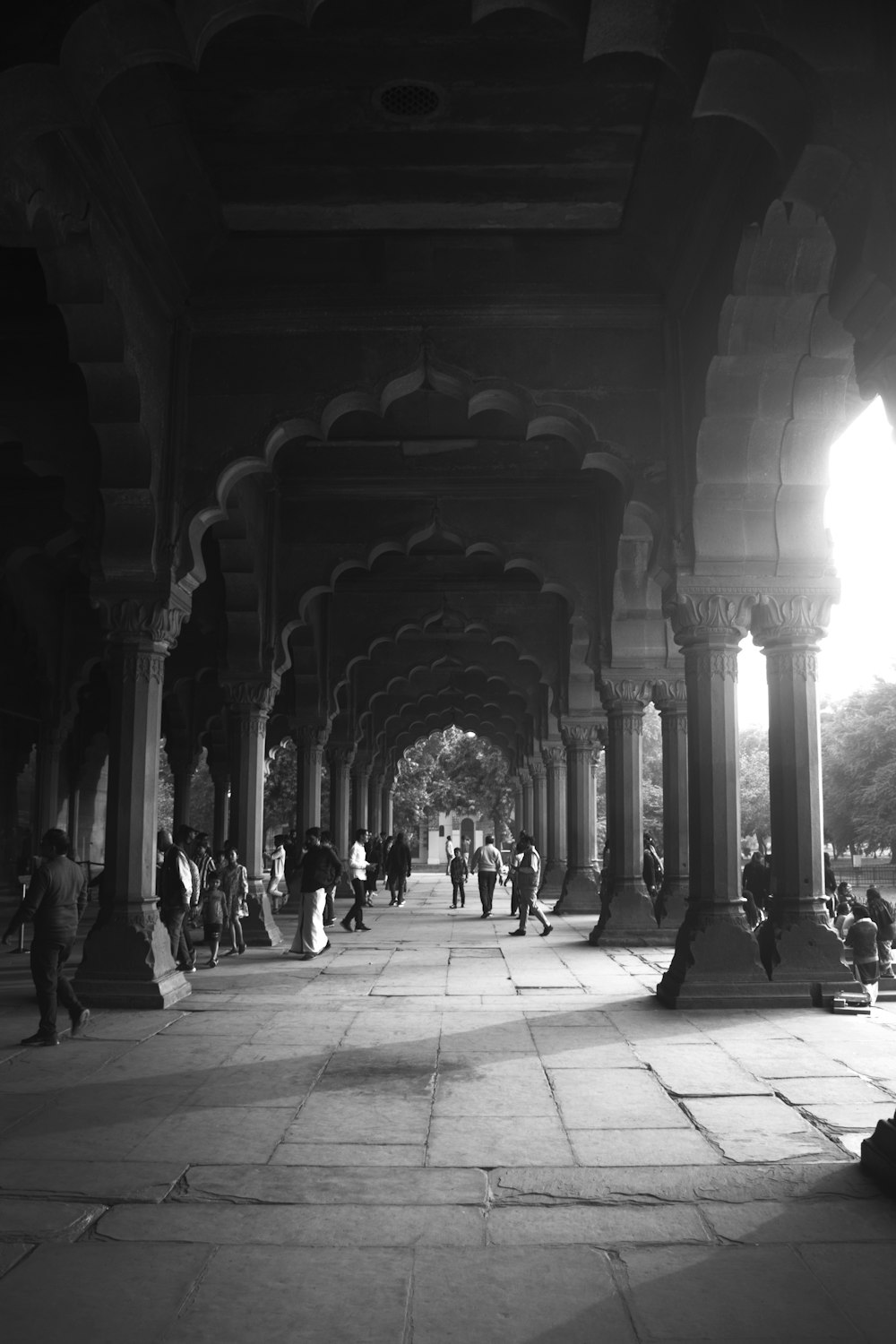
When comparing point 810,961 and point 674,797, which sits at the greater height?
point 674,797

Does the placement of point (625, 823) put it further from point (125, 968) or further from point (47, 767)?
point (47, 767)

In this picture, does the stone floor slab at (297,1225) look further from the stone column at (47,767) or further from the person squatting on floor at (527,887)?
the stone column at (47,767)

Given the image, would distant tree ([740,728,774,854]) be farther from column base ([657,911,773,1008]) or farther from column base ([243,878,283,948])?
column base ([657,911,773,1008])

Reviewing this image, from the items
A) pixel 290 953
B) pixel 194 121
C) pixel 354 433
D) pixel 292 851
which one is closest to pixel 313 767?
pixel 292 851

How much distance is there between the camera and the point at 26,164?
6832 mm

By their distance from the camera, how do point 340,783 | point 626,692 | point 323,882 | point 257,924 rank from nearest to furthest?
point 323,882 < point 257,924 < point 626,692 < point 340,783

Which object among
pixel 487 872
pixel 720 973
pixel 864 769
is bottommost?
pixel 720 973

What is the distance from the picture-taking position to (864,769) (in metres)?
39.2

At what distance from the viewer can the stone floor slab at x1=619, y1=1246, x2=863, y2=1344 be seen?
125 inches

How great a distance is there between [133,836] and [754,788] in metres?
46.9

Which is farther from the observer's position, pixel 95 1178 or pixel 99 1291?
pixel 95 1178

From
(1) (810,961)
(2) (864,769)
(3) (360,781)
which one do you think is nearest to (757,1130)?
(1) (810,961)

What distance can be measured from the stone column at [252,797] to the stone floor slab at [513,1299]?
10.7 m

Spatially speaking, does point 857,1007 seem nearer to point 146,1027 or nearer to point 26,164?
point 146,1027
